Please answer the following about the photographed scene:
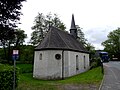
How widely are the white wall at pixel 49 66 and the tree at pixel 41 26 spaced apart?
66.0ft

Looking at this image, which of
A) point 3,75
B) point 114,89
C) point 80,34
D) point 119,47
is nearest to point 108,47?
point 119,47

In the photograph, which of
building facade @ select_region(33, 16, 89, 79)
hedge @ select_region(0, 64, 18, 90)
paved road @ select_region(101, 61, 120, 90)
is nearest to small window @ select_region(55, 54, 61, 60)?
building facade @ select_region(33, 16, 89, 79)

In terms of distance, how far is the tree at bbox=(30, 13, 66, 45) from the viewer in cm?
5466

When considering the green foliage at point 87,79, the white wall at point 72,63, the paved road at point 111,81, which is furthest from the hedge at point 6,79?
the white wall at point 72,63

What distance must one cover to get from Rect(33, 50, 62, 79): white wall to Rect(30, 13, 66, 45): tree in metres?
20.1

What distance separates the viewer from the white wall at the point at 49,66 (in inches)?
1319

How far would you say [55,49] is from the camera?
34.0 metres

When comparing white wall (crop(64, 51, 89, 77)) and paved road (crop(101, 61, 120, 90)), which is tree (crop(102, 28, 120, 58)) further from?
paved road (crop(101, 61, 120, 90))

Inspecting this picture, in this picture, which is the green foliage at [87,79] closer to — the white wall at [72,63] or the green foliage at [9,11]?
the white wall at [72,63]

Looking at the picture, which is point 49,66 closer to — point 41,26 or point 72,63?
point 72,63

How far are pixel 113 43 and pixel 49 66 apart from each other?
65.9 m

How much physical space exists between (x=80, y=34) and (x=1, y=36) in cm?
5293

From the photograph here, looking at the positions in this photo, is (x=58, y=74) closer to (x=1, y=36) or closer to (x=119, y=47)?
(x=1, y=36)

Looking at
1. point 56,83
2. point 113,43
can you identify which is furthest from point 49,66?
point 113,43
